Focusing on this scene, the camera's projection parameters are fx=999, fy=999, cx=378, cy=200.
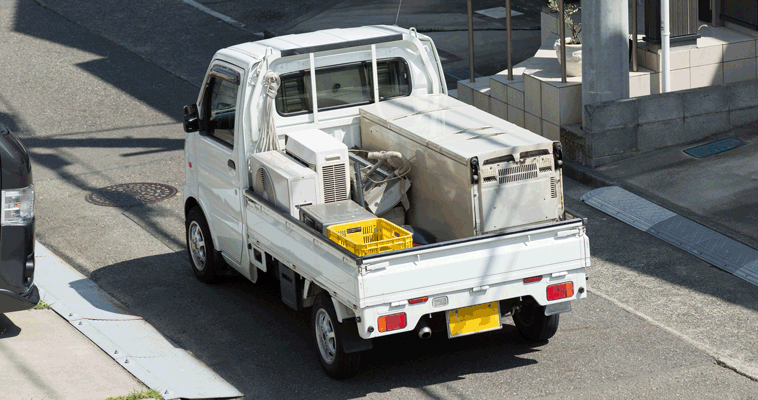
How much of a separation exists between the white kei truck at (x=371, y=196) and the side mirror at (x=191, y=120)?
15mm

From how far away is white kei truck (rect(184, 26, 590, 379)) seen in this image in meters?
7.23

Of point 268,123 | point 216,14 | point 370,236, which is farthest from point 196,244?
point 216,14

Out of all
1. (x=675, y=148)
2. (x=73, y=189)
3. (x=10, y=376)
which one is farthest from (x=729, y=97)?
(x=10, y=376)

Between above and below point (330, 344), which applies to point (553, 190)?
above

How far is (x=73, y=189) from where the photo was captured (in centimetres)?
1302

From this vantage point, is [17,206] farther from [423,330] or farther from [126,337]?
[423,330]

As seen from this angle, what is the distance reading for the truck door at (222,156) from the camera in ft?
29.3

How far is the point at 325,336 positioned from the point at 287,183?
125cm

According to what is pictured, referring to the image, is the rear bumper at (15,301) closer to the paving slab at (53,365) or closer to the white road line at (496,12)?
the paving slab at (53,365)

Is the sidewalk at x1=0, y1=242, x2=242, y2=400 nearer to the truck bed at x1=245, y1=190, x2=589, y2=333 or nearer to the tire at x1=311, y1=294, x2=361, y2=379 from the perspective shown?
the tire at x1=311, y1=294, x2=361, y2=379

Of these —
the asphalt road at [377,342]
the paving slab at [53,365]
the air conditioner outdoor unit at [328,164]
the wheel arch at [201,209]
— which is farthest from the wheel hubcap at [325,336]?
the wheel arch at [201,209]

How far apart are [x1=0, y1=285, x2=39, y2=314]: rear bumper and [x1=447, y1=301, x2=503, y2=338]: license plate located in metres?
3.53

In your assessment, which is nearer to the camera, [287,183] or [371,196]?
[287,183]

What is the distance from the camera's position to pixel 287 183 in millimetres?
7957
